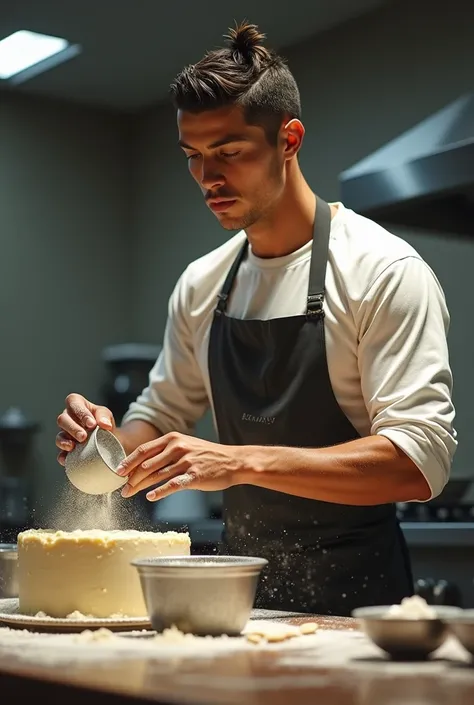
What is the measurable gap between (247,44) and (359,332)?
0.64m

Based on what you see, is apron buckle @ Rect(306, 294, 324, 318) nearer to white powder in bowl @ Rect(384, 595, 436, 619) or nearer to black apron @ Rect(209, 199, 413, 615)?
black apron @ Rect(209, 199, 413, 615)

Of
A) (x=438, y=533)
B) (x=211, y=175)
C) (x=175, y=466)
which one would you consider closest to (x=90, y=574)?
(x=175, y=466)

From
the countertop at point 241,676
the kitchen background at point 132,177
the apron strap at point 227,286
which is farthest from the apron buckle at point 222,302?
the kitchen background at point 132,177

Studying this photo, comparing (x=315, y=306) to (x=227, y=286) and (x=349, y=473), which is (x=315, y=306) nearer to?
(x=227, y=286)

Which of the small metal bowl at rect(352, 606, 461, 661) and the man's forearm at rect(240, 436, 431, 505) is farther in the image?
the man's forearm at rect(240, 436, 431, 505)

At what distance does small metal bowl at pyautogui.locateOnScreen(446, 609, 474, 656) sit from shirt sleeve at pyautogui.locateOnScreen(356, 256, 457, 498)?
0.66m

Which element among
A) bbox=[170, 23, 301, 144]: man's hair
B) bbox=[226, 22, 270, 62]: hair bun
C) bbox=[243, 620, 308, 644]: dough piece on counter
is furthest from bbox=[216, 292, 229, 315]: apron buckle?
bbox=[243, 620, 308, 644]: dough piece on counter

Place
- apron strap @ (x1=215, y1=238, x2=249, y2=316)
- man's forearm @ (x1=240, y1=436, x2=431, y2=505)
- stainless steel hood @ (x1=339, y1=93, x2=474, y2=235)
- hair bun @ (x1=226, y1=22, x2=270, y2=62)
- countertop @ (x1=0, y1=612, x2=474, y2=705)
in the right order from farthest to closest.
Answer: stainless steel hood @ (x1=339, y1=93, x2=474, y2=235)
apron strap @ (x1=215, y1=238, x2=249, y2=316)
hair bun @ (x1=226, y1=22, x2=270, y2=62)
man's forearm @ (x1=240, y1=436, x2=431, y2=505)
countertop @ (x1=0, y1=612, x2=474, y2=705)

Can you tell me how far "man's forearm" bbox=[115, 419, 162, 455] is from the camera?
7.89 feet

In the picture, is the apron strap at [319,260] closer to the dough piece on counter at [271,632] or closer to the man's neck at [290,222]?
the man's neck at [290,222]

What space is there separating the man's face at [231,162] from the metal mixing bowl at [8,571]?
75 cm

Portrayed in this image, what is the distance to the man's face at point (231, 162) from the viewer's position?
2082mm

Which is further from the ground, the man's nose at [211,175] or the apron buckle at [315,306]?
the man's nose at [211,175]

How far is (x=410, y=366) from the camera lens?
1961 mm
